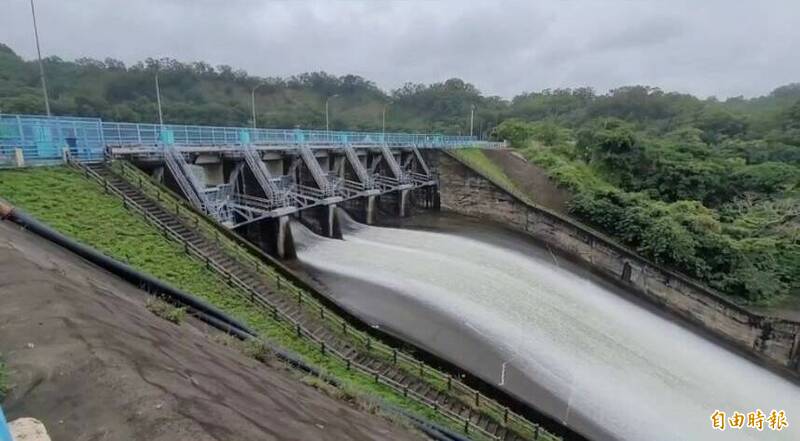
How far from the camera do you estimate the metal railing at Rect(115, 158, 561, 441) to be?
9266mm

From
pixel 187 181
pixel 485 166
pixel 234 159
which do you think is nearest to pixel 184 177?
pixel 187 181

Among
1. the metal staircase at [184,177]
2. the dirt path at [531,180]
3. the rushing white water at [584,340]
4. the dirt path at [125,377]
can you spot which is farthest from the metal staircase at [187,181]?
the dirt path at [531,180]

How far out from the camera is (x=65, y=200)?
33.2 ft

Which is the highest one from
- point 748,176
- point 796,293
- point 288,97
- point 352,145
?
point 288,97

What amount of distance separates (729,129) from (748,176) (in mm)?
31829

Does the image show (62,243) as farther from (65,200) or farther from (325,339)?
(325,339)

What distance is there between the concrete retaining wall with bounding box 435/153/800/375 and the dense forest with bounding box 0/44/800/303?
163cm

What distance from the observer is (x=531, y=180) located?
31641 mm

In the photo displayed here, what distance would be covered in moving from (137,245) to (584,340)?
43.1ft

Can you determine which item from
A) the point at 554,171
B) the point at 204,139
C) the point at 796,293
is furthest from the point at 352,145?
the point at 796,293

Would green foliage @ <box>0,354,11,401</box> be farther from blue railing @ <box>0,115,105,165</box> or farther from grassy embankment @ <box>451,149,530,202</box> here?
grassy embankment @ <box>451,149,530,202</box>

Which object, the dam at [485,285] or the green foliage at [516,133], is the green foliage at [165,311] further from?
the green foliage at [516,133]

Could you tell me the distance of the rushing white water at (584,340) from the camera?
1096 cm

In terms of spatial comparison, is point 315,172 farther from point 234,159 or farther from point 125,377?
point 125,377
